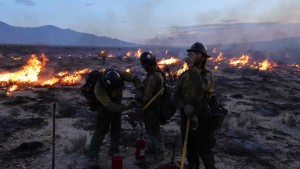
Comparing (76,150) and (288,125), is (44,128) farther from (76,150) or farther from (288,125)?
(288,125)

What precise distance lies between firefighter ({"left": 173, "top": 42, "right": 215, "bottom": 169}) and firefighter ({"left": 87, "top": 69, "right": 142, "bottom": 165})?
1.53 meters

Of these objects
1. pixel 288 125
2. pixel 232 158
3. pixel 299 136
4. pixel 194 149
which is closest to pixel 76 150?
pixel 194 149

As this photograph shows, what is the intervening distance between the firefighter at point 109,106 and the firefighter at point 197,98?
1.53 meters

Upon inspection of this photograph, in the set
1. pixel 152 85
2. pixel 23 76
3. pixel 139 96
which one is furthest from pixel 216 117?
pixel 23 76

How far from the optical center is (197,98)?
5.07m

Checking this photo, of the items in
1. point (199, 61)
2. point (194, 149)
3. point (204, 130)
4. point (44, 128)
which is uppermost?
point (199, 61)

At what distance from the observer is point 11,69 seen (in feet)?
87.5

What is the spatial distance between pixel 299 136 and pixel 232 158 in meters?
3.78

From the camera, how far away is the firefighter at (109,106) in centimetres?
635

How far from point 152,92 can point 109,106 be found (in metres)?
0.96

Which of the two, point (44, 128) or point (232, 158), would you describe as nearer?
point (232, 158)

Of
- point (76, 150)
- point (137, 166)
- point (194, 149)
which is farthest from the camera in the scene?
point (76, 150)

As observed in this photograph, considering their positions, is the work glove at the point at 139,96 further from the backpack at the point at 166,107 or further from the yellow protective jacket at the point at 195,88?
the yellow protective jacket at the point at 195,88

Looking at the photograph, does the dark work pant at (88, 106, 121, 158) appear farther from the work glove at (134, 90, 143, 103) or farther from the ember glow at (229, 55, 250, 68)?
the ember glow at (229, 55, 250, 68)
